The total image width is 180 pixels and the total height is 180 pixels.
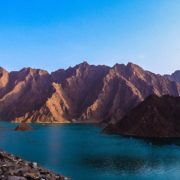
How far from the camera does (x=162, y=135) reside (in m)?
197

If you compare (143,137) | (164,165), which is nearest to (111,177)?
(164,165)

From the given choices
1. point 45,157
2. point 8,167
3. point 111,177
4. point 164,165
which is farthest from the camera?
point 45,157

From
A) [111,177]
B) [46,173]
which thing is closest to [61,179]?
[46,173]

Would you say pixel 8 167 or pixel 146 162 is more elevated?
pixel 8 167

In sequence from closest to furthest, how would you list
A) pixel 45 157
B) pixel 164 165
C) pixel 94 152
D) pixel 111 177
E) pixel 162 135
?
1. pixel 111 177
2. pixel 164 165
3. pixel 45 157
4. pixel 94 152
5. pixel 162 135

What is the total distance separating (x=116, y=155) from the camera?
4651 inches

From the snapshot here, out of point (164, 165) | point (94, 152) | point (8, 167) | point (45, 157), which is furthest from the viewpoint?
point (94, 152)

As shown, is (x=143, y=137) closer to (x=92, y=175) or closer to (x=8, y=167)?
(x=92, y=175)

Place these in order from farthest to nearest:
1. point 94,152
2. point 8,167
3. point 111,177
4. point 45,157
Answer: point 94,152
point 45,157
point 111,177
point 8,167

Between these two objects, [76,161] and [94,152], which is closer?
[76,161]

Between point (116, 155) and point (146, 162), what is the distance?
55.3 feet

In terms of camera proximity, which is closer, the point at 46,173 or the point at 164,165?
the point at 46,173

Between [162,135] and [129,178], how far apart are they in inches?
4858

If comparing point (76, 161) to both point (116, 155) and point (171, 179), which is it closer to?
point (116, 155)
